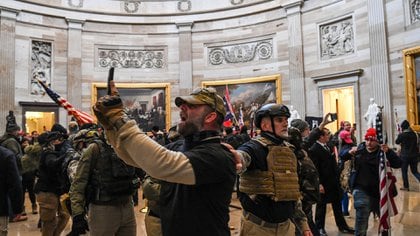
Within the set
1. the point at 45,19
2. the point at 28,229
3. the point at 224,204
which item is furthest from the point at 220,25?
the point at 224,204

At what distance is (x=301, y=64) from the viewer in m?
16.7

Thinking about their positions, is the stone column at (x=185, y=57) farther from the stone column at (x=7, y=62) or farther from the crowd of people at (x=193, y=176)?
the crowd of people at (x=193, y=176)

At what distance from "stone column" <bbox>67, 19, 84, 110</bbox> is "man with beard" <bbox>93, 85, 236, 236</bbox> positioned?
57.3 feet

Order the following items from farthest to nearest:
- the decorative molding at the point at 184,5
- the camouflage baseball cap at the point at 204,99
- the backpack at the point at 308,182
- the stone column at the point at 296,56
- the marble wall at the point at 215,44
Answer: the decorative molding at the point at 184,5, the stone column at the point at 296,56, the marble wall at the point at 215,44, the backpack at the point at 308,182, the camouflage baseball cap at the point at 204,99

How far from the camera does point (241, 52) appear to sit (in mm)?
18703

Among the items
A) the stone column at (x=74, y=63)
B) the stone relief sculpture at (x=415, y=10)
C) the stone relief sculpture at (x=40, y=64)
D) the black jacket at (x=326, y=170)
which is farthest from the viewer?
the stone column at (x=74, y=63)

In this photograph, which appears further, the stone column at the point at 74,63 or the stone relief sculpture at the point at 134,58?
the stone relief sculpture at the point at 134,58

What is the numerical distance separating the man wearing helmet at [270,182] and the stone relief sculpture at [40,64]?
54.8ft

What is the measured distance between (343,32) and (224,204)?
49.5ft

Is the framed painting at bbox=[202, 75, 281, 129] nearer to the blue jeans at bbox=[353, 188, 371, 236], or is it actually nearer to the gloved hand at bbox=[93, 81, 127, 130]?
the blue jeans at bbox=[353, 188, 371, 236]

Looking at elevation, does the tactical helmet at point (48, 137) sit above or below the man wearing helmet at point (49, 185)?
above

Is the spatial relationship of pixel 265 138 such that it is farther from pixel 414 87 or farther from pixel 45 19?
pixel 45 19

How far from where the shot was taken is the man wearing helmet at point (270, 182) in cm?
292

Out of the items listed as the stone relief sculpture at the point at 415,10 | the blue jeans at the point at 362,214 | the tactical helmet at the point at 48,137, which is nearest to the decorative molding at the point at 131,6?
the stone relief sculpture at the point at 415,10
